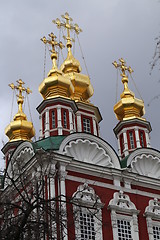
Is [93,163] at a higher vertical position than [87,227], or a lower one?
higher

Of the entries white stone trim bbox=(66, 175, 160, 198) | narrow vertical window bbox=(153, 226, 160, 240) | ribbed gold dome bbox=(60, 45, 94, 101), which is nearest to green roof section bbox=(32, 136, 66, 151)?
white stone trim bbox=(66, 175, 160, 198)

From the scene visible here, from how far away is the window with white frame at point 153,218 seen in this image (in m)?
18.0

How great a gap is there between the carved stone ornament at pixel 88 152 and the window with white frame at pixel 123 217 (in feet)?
A: 4.95

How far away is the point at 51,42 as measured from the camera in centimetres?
2420

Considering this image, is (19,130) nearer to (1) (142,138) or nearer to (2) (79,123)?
(2) (79,123)

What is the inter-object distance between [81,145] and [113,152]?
133 cm

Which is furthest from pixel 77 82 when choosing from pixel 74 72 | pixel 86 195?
pixel 86 195

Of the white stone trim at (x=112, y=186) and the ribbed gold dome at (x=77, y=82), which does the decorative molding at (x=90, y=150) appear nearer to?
A: the white stone trim at (x=112, y=186)

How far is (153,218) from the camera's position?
1839 centimetres

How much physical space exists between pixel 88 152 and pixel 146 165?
2742mm

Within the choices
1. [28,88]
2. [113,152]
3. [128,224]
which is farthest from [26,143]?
[28,88]

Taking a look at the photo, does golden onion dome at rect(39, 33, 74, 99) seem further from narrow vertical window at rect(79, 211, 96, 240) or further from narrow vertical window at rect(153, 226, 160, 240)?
narrow vertical window at rect(153, 226, 160, 240)

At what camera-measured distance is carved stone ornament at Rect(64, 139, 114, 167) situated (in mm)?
18500

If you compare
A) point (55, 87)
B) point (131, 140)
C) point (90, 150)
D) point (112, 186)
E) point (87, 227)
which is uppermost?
point (55, 87)
